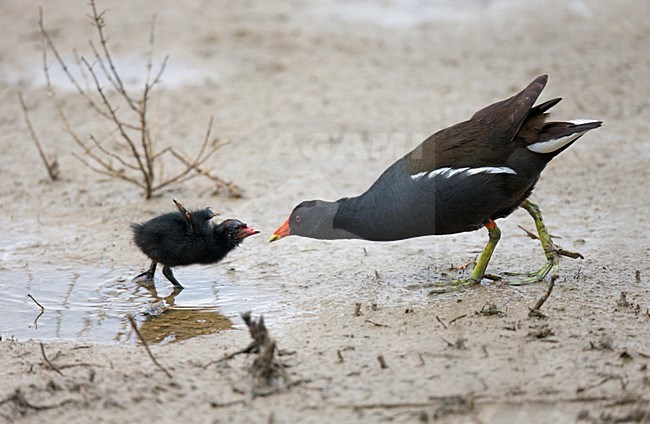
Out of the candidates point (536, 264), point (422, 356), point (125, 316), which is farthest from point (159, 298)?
point (536, 264)

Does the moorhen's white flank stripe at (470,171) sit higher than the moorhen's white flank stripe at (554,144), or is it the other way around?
the moorhen's white flank stripe at (554,144)

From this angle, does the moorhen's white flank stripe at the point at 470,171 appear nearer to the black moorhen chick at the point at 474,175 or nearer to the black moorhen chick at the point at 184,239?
the black moorhen chick at the point at 474,175

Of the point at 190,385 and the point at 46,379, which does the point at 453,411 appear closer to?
the point at 190,385

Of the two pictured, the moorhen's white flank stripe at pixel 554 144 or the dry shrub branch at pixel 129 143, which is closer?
the moorhen's white flank stripe at pixel 554 144

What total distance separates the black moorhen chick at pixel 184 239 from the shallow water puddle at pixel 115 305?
21 centimetres

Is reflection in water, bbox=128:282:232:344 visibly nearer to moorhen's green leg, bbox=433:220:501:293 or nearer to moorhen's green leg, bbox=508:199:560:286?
moorhen's green leg, bbox=433:220:501:293

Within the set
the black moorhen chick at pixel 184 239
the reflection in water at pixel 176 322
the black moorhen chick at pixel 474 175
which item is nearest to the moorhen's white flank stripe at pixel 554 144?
the black moorhen chick at pixel 474 175

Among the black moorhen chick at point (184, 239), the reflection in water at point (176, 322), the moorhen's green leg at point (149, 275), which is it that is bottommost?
the reflection in water at point (176, 322)

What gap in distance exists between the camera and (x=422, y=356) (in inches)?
167

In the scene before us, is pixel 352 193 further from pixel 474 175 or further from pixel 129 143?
pixel 474 175

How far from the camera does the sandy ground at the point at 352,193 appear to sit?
155 inches

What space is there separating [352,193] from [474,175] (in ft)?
7.99

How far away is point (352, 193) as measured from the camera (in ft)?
24.6

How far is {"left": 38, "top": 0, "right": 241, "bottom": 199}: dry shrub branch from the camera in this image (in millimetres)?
6848
